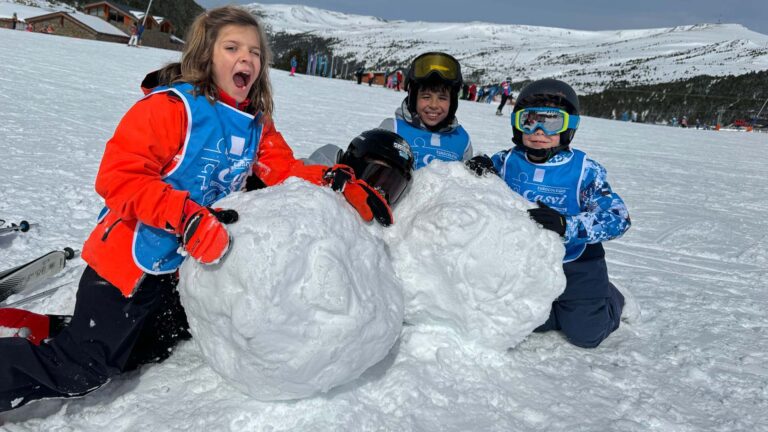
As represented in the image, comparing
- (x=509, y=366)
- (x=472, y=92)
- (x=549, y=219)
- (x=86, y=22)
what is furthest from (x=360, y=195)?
(x=86, y=22)

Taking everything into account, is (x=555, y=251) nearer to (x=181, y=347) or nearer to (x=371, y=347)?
(x=371, y=347)

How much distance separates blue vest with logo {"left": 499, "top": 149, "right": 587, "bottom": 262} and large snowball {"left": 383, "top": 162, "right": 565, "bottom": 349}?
0.61m

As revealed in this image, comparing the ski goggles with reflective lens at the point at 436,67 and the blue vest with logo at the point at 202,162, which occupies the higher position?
the ski goggles with reflective lens at the point at 436,67

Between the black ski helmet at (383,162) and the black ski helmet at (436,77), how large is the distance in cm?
95

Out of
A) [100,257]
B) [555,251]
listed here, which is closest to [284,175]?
[100,257]

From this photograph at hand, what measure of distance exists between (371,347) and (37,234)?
2.58m

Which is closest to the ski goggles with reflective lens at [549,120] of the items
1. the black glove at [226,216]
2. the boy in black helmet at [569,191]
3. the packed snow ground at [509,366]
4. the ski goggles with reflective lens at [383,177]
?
the boy in black helmet at [569,191]

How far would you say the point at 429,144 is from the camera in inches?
134

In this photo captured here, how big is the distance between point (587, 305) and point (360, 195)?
4.82 ft

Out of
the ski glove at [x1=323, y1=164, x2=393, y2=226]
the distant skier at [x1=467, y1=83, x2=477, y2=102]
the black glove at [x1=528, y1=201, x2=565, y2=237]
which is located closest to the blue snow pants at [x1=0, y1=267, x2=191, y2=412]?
the ski glove at [x1=323, y1=164, x2=393, y2=226]

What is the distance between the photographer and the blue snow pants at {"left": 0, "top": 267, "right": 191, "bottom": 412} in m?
1.77

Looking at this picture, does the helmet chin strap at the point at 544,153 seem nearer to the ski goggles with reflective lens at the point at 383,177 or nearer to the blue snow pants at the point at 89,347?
the ski goggles with reflective lens at the point at 383,177

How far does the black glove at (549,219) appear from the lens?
2283 millimetres

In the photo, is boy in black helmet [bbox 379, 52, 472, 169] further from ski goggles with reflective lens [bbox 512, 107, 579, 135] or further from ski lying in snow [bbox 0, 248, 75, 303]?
ski lying in snow [bbox 0, 248, 75, 303]
